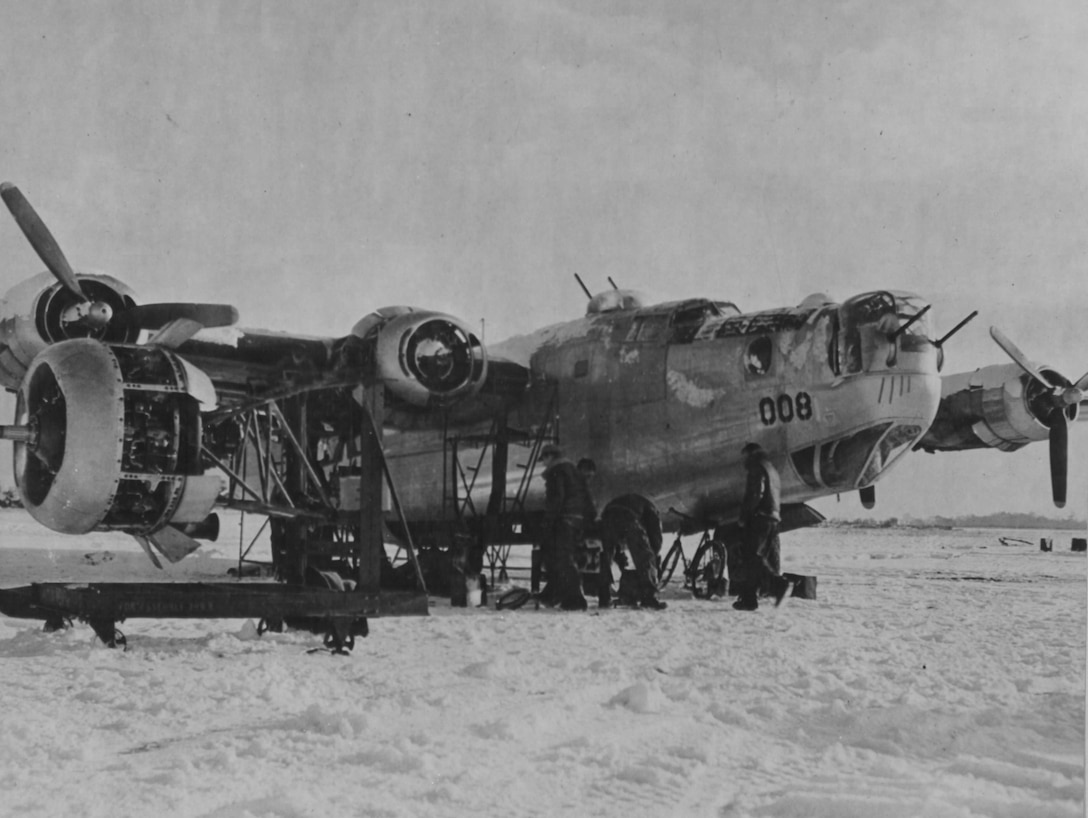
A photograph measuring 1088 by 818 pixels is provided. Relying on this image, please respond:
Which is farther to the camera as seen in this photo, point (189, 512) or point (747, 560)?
point (747, 560)

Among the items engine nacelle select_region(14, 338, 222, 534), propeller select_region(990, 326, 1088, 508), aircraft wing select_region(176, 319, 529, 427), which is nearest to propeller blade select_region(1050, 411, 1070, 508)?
propeller select_region(990, 326, 1088, 508)

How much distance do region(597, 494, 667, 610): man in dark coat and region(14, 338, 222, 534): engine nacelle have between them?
460 centimetres

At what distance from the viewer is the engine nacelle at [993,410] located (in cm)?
1212

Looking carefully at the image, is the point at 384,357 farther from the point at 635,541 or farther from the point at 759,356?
the point at 759,356

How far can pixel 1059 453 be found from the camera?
454 inches

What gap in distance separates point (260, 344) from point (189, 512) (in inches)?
182

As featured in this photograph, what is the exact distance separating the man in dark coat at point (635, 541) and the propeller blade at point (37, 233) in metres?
5.45

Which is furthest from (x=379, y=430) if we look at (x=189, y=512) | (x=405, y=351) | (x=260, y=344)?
(x=260, y=344)

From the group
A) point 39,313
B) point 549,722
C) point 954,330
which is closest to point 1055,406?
point 954,330

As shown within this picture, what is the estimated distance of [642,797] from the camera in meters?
3.48

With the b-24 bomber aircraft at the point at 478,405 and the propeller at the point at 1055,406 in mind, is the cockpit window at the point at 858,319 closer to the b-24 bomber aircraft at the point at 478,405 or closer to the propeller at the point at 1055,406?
the b-24 bomber aircraft at the point at 478,405

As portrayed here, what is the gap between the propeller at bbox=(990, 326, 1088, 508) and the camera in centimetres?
1136

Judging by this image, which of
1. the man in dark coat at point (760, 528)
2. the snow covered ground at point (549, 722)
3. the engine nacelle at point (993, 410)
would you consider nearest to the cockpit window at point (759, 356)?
the man in dark coat at point (760, 528)

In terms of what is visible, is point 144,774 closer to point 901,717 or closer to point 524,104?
point 901,717
